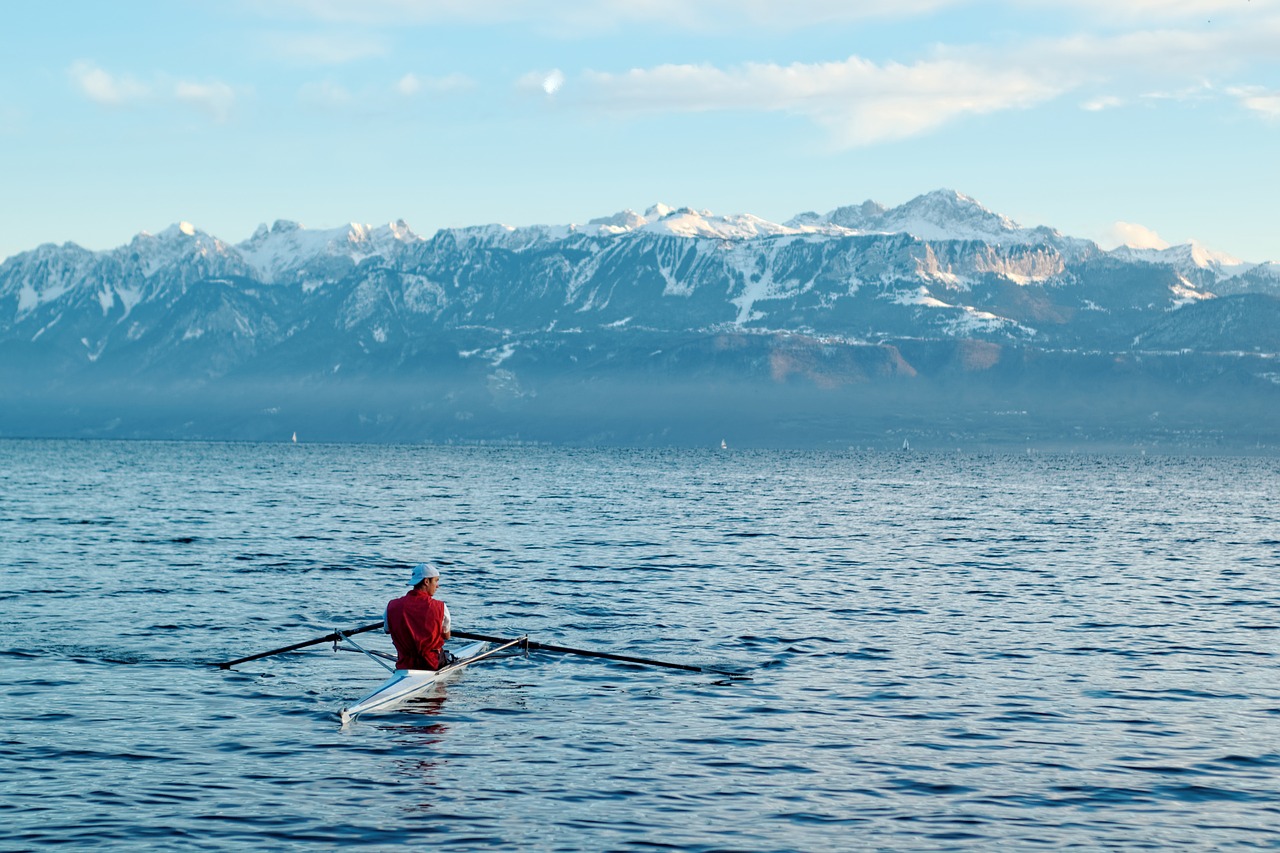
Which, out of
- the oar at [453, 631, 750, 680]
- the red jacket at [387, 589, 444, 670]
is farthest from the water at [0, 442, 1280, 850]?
the red jacket at [387, 589, 444, 670]

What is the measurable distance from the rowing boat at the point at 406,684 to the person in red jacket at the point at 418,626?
0.37 metres

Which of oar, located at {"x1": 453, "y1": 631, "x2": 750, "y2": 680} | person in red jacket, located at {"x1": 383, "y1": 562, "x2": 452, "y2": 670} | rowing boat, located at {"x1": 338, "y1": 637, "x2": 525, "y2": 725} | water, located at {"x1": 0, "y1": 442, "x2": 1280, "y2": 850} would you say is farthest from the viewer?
oar, located at {"x1": 453, "y1": 631, "x2": 750, "y2": 680}

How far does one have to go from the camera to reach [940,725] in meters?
32.4

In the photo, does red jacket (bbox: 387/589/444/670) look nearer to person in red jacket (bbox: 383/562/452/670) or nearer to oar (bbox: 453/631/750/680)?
person in red jacket (bbox: 383/562/452/670)

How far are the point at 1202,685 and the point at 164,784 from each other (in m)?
26.0

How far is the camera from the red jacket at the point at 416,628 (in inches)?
1393

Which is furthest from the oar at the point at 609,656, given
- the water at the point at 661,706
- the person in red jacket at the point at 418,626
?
the person in red jacket at the point at 418,626

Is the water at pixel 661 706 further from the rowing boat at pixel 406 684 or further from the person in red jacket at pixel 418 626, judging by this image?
the person in red jacket at pixel 418 626

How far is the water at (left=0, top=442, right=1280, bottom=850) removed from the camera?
977 inches

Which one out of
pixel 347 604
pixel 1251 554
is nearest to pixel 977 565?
pixel 1251 554

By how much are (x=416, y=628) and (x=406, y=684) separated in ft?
4.91

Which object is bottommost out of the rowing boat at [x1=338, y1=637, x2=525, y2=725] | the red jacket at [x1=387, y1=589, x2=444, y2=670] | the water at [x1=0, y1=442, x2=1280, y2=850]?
the water at [x1=0, y1=442, x2=1280, y2=850]

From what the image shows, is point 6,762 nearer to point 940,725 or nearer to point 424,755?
point 424,755

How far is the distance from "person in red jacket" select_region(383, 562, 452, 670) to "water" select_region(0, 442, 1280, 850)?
1166mm
